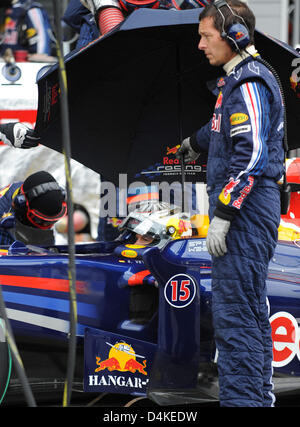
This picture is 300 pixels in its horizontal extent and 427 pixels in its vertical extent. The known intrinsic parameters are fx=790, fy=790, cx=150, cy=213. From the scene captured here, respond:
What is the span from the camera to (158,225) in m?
4.02

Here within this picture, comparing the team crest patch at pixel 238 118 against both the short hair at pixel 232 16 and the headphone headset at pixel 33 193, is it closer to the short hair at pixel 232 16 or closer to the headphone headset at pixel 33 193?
the short hair at pixel 232 16

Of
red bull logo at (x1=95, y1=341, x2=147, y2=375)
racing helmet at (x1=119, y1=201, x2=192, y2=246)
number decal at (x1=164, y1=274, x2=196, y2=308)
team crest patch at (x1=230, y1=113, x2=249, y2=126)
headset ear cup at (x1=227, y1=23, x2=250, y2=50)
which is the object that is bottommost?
red bull logo at (x1=95, y1=341, x2=147, y2=375)

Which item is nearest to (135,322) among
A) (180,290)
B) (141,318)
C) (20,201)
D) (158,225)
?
(141,318)

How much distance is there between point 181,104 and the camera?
4.50m

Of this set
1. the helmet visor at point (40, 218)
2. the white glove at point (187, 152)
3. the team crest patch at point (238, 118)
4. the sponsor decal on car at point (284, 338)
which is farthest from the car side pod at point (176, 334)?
the helmet visor at point (40, 218)

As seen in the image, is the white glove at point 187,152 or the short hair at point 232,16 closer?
the short hair at point 232,16

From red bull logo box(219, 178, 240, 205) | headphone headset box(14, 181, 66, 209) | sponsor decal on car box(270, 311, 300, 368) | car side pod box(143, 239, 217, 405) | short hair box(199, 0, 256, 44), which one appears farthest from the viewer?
headphone headset box(14, 181, 66, 209)

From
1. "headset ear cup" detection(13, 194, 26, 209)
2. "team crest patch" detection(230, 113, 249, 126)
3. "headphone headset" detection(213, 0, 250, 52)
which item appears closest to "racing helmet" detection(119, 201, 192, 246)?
"headset ear cup" detection(13, 194, 26, 209)

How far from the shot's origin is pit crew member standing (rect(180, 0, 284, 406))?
3043mm

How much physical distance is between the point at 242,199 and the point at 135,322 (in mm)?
937

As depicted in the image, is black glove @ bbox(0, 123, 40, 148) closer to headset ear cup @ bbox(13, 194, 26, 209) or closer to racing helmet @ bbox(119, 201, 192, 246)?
headset ear cup @ bbox(13, 194, 26, 209)

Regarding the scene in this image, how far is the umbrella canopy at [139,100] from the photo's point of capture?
157 inches

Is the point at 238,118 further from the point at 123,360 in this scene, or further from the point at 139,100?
the point at 139,100

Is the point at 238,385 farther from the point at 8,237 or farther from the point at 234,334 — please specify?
the point at 8,237
